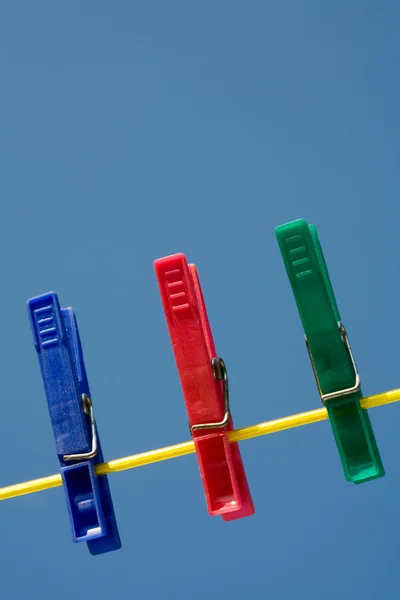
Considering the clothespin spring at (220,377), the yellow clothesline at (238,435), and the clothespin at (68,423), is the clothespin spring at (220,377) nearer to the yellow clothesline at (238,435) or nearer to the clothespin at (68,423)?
the yellow clothesline at (238,435)

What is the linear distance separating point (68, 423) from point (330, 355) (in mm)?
Result: 485

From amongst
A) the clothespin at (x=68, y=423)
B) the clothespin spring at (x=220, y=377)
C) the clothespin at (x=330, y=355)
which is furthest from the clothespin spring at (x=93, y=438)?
the clothespin at (x=330, y=355)

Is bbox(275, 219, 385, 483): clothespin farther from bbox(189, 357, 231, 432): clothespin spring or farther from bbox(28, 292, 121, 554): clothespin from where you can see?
bbox(28, 292, 121, 554): clothespin

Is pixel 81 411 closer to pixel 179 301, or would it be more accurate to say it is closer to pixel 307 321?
pixel 179 301

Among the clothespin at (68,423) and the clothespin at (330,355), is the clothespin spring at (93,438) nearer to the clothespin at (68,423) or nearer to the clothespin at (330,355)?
the clothespin at (68,423)

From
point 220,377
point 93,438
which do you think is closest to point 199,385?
point 220,377

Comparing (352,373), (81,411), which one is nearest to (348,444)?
(352,373)

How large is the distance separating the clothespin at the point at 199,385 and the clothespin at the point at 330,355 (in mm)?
178

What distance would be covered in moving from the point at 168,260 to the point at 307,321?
0.86 ft

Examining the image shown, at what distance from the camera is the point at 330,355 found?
4.42 feet

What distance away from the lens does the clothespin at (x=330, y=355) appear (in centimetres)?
132

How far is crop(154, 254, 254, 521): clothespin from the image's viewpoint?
1.37m

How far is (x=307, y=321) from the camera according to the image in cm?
134

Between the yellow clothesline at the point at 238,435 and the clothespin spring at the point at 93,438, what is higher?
the clothespin spring at the point at 93,438
